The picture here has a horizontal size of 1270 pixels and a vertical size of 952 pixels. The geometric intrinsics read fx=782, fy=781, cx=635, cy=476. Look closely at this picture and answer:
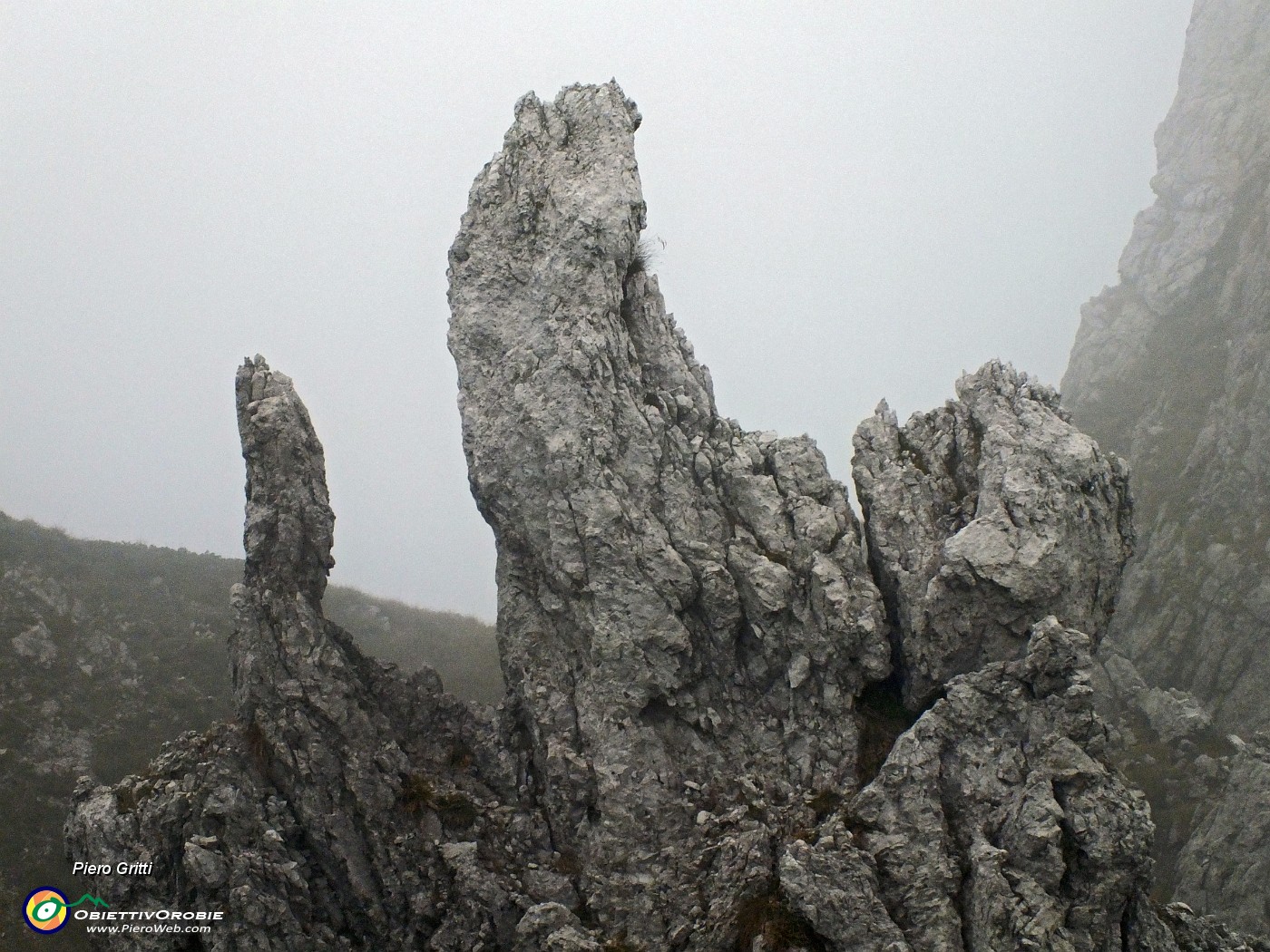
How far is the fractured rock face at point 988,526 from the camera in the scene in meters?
22.8

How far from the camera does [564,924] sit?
71.9ft

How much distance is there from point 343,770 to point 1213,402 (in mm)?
60667

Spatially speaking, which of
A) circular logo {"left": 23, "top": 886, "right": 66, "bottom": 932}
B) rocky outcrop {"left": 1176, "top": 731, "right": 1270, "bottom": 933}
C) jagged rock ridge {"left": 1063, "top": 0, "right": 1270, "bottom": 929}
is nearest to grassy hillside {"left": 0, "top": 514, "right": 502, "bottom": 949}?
circular logo {"left": 23, "top": 886, "right": 66, "bottom": 932}

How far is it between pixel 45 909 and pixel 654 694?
76.7ft

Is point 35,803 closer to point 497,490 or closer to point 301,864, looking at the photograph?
point 301,864

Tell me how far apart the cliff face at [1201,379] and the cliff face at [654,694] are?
88.7 feet

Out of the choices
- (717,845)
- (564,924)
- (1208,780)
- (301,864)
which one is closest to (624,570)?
(717,845)

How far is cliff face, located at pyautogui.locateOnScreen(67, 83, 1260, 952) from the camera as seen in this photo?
66.4 feet

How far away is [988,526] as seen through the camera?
2317cm

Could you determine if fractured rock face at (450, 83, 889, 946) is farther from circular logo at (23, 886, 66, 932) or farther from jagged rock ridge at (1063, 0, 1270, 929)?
jagged rock ridge at (1063, 0, 1270, 929)

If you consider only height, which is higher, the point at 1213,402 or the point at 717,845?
the point at 1213,402

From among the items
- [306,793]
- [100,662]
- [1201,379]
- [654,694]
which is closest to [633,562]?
[654,694]

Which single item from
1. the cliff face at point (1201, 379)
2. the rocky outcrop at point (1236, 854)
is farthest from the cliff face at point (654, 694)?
the cliff face at point (1201, 379)

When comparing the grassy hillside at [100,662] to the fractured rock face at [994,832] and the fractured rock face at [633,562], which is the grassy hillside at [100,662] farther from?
the fractured rock face at [994,832]
